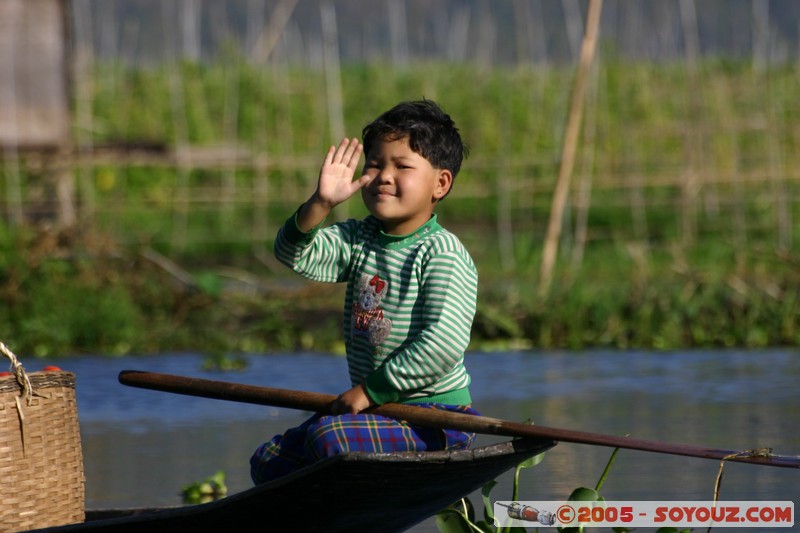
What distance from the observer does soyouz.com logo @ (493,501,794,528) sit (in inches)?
139

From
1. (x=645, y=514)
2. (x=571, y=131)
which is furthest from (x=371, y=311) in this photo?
(x=571, y=131)

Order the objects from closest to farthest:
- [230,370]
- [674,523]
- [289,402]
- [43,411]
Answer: [289,402]
[43,411]
[674,523]
[230,370]

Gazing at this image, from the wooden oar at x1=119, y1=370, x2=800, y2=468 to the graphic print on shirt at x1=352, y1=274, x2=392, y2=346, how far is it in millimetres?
211

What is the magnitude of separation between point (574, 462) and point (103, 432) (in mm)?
2049

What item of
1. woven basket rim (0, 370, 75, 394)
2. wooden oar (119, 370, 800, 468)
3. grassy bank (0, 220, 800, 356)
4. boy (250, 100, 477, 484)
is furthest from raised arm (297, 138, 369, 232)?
grassy bank (0, 220, 800, 356)

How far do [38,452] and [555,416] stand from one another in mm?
2899

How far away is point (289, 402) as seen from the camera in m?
3.30

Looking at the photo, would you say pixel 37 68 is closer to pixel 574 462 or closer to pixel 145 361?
pixel 145 361

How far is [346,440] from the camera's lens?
3232mm

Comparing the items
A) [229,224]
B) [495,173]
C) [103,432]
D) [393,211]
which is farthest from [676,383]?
[495,173]

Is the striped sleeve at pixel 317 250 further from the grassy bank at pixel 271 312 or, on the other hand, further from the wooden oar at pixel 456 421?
the grassy bank at pixel 271 312

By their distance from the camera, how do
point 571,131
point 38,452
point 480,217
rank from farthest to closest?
point 480,217 < point 571,131 < point 38,452

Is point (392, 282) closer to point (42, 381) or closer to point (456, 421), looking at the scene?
point (456, 421)

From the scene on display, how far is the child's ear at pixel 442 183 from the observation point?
3.56m
